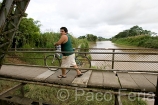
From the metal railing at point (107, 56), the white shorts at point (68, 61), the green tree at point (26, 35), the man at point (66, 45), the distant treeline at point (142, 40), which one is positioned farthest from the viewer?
the distant treeline at point (142, 40)

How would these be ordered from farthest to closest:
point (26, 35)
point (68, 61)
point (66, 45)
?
point (26, 35) < point (68, 61) < point (66, 45)

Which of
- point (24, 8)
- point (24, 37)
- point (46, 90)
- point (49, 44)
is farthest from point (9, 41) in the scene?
point (49, 44)

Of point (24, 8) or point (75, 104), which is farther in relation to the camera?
point (75, 104)

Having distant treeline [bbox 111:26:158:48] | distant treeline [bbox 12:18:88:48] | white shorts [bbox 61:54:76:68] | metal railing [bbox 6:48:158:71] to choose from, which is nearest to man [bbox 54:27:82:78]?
white shorts [bbox 61:54:76:68]

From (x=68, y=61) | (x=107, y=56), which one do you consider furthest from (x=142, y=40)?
(x=68, y=61)

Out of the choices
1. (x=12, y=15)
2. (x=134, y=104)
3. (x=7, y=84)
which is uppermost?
(x=12, y=15)

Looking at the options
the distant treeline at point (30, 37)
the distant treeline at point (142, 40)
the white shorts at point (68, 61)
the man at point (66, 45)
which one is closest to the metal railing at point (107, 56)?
the man at point (66, 45)

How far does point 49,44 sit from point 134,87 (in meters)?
10.00

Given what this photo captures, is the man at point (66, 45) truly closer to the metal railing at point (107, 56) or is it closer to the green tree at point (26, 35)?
the metal railing at point (107, 56)

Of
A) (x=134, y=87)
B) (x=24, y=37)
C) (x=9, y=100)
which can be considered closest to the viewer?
(x=134, y=87)

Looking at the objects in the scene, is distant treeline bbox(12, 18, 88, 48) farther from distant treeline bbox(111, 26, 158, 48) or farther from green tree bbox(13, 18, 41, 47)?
distant treeline bbox(111, 26, 158, 48)

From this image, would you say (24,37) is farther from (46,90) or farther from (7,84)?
(46,90)

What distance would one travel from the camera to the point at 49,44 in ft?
39.7

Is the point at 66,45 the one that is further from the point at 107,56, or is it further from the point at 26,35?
the point at 26,35
